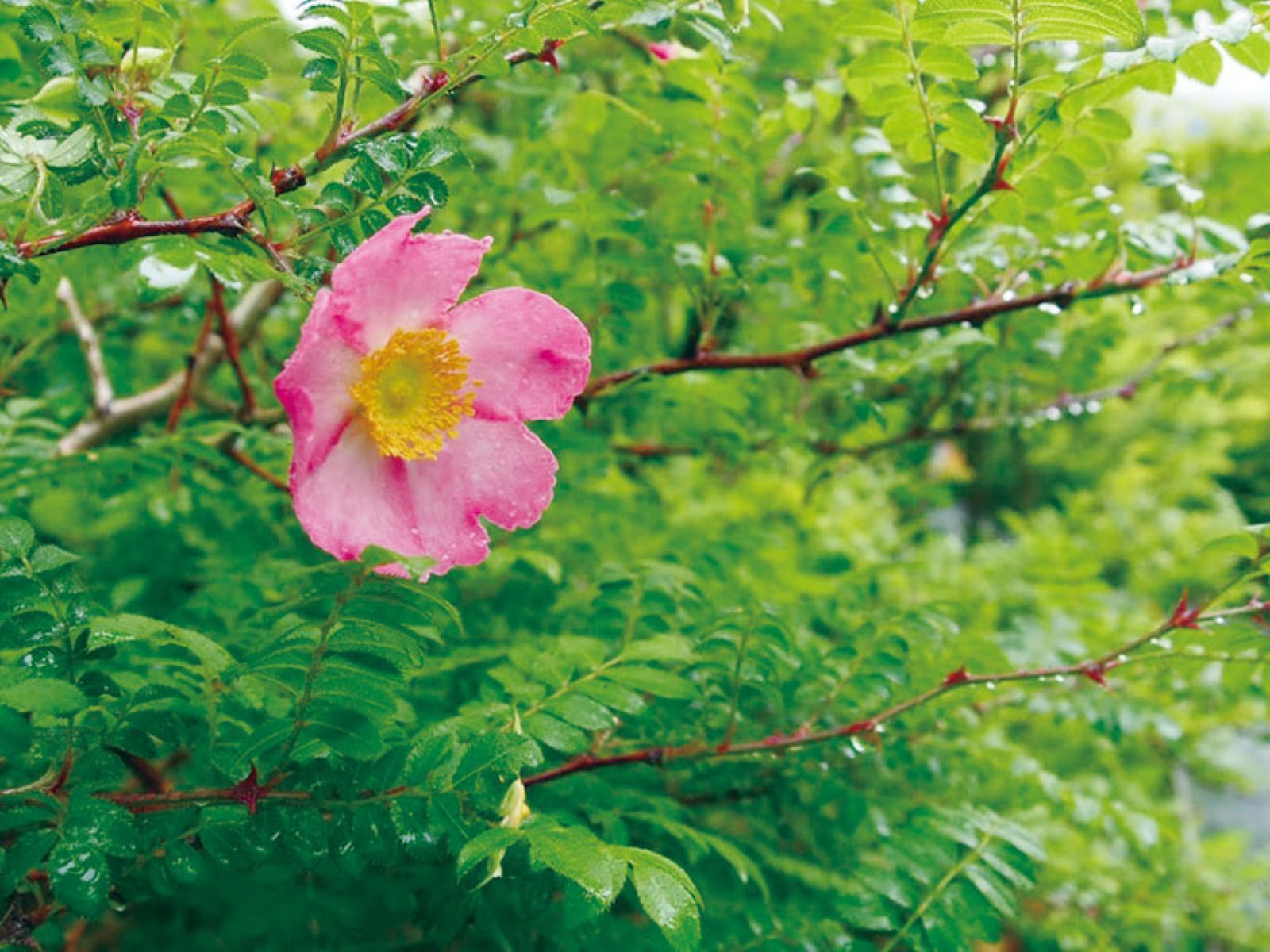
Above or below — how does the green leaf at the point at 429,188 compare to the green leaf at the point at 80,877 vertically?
above

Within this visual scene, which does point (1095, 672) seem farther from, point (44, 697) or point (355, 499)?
point (44, 697)

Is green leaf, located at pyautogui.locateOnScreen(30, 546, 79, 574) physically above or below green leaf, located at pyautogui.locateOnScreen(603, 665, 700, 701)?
above

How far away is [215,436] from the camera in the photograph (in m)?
0.86

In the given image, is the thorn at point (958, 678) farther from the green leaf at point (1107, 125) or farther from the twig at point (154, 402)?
the twig at point (154, 402)

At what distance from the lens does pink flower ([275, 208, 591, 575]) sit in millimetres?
556

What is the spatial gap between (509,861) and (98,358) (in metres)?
0.74

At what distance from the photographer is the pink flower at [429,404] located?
556 millimetres

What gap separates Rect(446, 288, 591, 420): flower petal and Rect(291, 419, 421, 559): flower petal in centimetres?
7

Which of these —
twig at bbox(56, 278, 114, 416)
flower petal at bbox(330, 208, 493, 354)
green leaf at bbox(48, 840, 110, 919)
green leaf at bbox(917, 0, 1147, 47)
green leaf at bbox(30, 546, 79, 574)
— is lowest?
twig at bbox(56, 278, 114, 416)

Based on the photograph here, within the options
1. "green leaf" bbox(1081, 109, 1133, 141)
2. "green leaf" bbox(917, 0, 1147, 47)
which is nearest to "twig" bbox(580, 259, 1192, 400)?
"green leaf" bbox(1081, 109, 1133, 141)

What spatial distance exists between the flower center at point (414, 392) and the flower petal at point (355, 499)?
0.04 ft

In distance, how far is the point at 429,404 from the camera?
618 millimetres

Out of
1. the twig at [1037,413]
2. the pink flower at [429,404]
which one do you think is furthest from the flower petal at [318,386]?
the twig at [1037,413]

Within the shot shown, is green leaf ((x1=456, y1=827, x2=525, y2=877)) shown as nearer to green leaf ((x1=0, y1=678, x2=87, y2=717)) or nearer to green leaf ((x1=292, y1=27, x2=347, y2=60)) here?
green leaf ((x1=0, y1=678, x2=87, y2=717))
